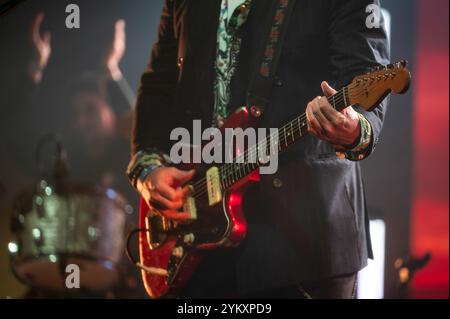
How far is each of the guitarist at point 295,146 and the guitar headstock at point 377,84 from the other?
43mm

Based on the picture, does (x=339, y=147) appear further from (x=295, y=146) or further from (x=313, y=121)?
(x=295, y=146)

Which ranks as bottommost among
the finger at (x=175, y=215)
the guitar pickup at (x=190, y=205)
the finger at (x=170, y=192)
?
the finger at (x=175, y=215)

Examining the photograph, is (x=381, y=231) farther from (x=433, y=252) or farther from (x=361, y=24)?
(x=361, y=24)

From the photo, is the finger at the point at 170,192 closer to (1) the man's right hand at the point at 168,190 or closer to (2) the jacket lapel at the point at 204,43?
(1) the man's right hand at the point at 168,190

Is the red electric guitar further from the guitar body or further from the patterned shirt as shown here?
the patterned shirt

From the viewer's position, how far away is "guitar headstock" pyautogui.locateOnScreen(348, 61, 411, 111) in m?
1.69

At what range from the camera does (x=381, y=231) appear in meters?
2.72

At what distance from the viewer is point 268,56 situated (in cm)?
206

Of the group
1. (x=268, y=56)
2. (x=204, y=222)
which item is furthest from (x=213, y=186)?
(x=268, y=56)

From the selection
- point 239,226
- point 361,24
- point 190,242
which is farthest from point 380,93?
point 190,242

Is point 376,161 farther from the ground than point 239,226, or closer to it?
farther from the ground

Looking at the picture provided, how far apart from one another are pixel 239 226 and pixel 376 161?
0.90 meters

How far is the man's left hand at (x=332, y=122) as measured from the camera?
1733 millimetres

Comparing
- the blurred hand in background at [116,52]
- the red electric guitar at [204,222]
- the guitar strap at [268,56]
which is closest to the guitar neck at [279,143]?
the red electric guitar at [204,222]
